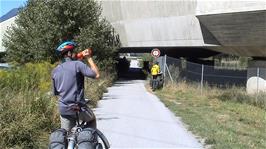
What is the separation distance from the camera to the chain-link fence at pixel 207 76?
1161 inches

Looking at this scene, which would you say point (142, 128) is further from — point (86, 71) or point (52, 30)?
point (52, 30)

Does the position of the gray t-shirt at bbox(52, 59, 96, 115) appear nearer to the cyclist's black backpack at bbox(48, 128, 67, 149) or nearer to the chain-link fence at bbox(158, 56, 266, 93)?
the cyclist's black backpack at bbox(48, 128, 67, 149)

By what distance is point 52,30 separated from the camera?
33250 millimetres

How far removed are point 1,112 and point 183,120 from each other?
282 inches

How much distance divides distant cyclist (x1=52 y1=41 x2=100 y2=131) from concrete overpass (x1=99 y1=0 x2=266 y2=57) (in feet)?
72.4

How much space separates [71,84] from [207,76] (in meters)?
24.6

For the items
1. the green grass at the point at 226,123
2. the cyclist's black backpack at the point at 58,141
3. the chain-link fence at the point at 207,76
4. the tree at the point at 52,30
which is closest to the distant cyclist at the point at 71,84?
the cyclist's black backpack at the point at 58,141

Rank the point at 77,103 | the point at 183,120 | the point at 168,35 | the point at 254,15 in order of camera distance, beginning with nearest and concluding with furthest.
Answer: the point at 77,103, the point at 183,120, the point at 254,15, the point at 168,35

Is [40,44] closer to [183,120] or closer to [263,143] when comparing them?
[183,120]

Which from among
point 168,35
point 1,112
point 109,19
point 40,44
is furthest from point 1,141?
point 109,19

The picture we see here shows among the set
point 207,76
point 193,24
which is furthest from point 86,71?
point 193,24

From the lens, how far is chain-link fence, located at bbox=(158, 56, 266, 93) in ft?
96.8

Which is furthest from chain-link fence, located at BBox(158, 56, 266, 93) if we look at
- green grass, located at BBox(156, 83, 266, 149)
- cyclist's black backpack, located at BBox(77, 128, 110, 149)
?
cyclist's black backpack, located at BBox(77, 128, 110, 149)

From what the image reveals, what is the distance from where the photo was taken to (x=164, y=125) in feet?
44.2
